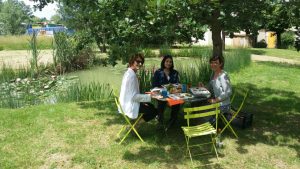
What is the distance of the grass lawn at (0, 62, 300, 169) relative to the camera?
5.27 m

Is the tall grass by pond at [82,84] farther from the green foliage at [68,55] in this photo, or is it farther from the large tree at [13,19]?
the large tree at [13,19]

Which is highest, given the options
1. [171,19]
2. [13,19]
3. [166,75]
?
[13,19]

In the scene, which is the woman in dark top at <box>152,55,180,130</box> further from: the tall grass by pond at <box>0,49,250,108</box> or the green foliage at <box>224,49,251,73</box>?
the green foliage at <box>224,49,251,73</box>

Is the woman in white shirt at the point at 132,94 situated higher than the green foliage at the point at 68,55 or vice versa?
the green foliage at the point at 68,55

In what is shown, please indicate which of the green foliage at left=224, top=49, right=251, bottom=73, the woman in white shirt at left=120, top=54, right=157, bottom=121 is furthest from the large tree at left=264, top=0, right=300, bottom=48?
the green foliage at left=224, top=49, right=251, bottom=73

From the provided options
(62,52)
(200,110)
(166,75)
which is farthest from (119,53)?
(62,52)

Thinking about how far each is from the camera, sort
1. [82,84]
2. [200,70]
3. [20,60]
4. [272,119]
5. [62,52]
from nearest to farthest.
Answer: [272,119]
[82,84]
[200,70]
[62,52]
[20,60]

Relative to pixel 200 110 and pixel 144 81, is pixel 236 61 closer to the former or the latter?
pixel 144 81

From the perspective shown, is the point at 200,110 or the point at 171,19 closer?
the point at 200,110

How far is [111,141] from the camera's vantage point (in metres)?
6.02

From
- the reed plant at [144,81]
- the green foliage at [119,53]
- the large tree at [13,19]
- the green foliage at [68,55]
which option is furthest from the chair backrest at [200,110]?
the large tree at [13,19]

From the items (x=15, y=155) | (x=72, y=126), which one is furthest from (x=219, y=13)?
(x=15, y=155)

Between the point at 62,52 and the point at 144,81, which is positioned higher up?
the point at 62,52

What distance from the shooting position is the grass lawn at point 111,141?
17.3 ft
